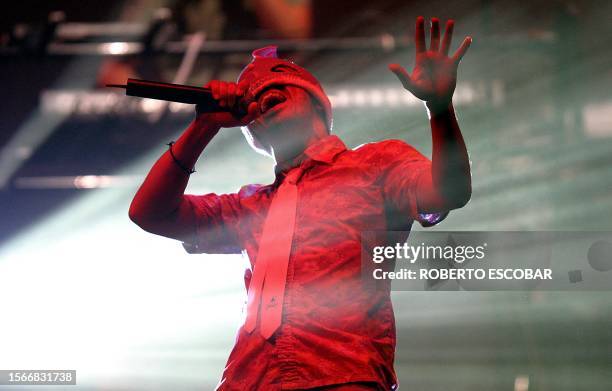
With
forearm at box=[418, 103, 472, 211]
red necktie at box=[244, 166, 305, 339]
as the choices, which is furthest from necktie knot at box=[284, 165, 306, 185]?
forearm at box=[418, 103, 472, 211]

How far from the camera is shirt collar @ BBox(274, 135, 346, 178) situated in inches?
50.0

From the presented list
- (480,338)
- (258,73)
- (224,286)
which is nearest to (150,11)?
(224,286)

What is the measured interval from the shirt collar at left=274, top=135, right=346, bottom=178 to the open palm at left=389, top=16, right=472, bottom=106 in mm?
297

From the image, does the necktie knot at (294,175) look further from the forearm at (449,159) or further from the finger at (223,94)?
the forearm at (449,159)

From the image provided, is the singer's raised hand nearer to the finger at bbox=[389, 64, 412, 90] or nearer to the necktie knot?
the necktie knot

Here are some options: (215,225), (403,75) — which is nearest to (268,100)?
(215,225)

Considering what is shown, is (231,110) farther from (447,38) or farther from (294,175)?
(447,38)

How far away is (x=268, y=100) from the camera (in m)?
1.34

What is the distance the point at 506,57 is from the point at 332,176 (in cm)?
171

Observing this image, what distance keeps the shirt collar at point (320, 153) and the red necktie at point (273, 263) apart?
0.05m

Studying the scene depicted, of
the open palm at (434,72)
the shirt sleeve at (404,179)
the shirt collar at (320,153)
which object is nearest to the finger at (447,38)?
the open palm at (434,72)

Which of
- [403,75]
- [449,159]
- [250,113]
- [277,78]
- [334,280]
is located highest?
[277,78]

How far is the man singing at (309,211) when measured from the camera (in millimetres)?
1034

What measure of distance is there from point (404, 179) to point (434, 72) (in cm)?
21
